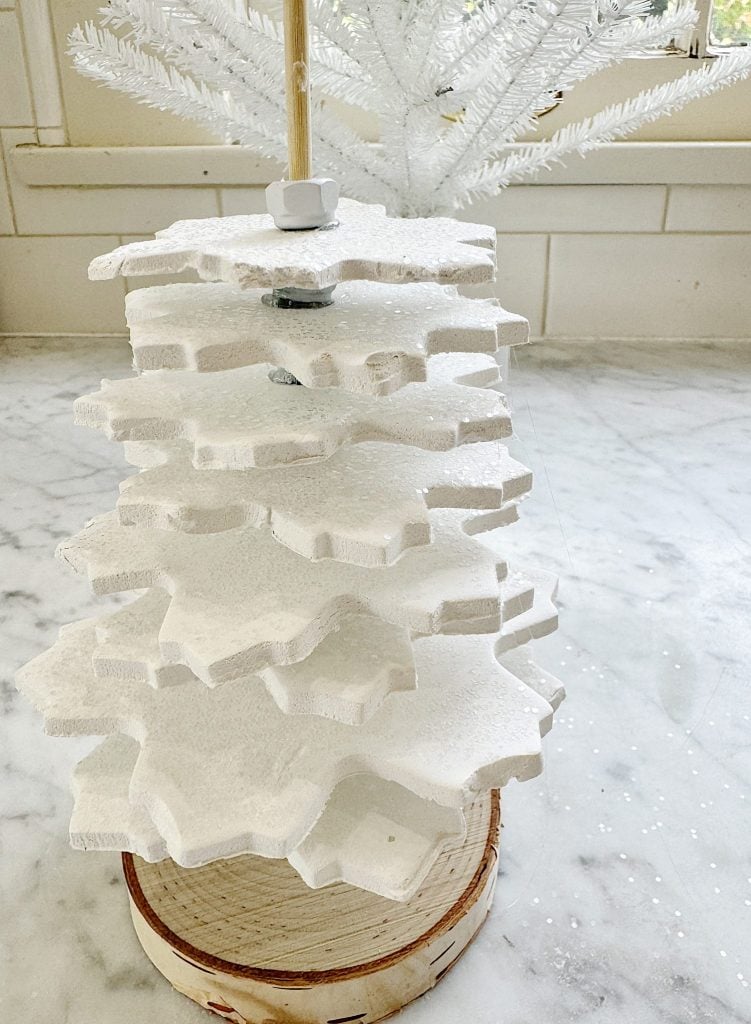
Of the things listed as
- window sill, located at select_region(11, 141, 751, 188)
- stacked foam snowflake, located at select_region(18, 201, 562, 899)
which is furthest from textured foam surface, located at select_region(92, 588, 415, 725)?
window sill, located at select_region(11, 141, 751, 188)

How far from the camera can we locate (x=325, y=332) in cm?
36

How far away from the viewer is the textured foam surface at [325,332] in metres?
0.33

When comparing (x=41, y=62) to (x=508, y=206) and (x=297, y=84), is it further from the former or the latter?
(x=297, y=84)

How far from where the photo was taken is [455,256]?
0.35 meters

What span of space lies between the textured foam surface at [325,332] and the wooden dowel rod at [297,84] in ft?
0.19

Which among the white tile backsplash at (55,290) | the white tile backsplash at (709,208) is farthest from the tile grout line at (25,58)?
the white tile backsplash at (709,208)

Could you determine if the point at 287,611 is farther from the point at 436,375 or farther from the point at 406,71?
the point at 406,71

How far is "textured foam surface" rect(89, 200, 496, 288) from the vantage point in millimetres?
325

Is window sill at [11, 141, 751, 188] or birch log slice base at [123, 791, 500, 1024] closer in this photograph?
birch log slice base at [123, 791, 500, 1024]

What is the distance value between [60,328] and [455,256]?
109cm

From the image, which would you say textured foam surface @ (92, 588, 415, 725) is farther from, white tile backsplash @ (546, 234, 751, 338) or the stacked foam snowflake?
white tile backsplash @ (546, 234, 751, 338)

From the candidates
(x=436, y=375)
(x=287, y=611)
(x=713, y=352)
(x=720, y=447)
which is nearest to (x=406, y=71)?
(x=436, y=375)

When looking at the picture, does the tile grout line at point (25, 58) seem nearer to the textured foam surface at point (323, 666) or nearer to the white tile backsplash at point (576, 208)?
the white tile backsplash at point (576, 208)

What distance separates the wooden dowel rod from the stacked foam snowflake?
0.03 metres
